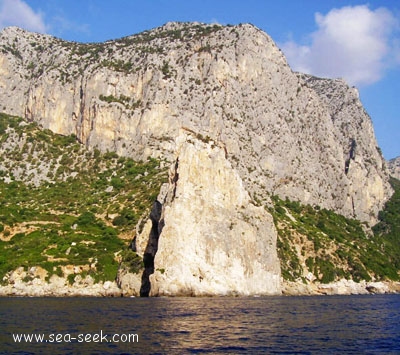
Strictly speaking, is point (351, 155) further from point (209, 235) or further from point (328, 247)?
point (209, 235)

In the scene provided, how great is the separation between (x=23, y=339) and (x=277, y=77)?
142800 mm

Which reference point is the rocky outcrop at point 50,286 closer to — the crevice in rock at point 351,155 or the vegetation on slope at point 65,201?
the vegetation on slope at point 65,201

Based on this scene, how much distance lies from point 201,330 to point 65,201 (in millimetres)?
86153

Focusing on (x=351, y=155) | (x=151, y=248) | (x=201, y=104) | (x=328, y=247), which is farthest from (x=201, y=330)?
(x=351, y=155)

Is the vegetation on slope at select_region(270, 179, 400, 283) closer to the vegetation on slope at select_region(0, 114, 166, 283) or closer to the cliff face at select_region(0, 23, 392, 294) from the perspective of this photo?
the cliff face at select_region(0, 23, 392, 294)

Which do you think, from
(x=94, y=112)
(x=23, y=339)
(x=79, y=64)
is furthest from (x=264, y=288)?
(x=79, y=64)

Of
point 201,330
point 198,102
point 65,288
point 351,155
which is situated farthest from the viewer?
point 351,155

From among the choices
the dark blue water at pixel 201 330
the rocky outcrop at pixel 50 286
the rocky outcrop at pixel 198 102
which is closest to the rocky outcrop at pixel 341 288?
the rocky outcrop at pixel 198 102

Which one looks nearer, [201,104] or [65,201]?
[65,201]

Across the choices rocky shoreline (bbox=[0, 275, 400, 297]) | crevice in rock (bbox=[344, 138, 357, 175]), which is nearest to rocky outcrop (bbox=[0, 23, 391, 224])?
crevice in rock (bbox=[344, 138, 357, 175])

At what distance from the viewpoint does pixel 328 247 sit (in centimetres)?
12531

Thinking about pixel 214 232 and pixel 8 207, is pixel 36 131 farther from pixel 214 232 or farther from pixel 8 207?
pixel 214 232

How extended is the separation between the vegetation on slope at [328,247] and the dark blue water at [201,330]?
57811 mm

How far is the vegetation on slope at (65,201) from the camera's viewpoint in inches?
3568
